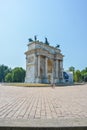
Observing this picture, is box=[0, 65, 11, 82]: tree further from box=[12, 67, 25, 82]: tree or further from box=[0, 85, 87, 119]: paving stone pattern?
box=[0, 85, 87, 119]: paving stone pattern

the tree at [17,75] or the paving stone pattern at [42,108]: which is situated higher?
the tree at [17,75]

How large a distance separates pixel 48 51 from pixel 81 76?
4590 cm

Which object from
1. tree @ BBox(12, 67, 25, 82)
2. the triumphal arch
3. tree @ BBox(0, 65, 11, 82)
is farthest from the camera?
tree @ BBox(0, 65, 11, 82)

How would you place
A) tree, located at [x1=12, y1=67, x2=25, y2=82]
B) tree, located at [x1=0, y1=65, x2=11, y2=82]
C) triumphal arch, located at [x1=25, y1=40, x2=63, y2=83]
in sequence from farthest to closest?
tree, located at [x1=0, y1=65, x2=11, y2=82] < tree, located at [x1=12, y1=67, x2=25, y2=82] < triumphal arch, located at [x1=25, y1=40, x2=63, y2=83]

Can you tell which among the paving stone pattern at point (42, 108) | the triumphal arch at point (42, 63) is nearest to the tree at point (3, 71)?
the triumphal arch at point (42, 63)

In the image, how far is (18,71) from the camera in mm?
88562

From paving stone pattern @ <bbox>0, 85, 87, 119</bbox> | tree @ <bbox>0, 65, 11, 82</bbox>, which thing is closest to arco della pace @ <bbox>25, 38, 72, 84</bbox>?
paving stone pattern @ <bbox>0, 85, 87, 119</bbox>

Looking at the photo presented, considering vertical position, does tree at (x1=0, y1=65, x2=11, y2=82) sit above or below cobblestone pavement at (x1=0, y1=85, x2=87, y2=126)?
above

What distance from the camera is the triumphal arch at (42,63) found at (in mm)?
58472

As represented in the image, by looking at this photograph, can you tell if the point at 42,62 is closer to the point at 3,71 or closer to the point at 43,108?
the point at 43,108

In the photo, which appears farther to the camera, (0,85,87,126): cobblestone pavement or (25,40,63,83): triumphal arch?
Answer: (25,40,63,83): triumphal arch

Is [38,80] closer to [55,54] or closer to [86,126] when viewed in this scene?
[55,54]

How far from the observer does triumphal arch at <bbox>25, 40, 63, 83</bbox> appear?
5847 cm

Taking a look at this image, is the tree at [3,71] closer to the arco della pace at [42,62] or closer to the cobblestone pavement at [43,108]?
the arco della pace at [42,62]
